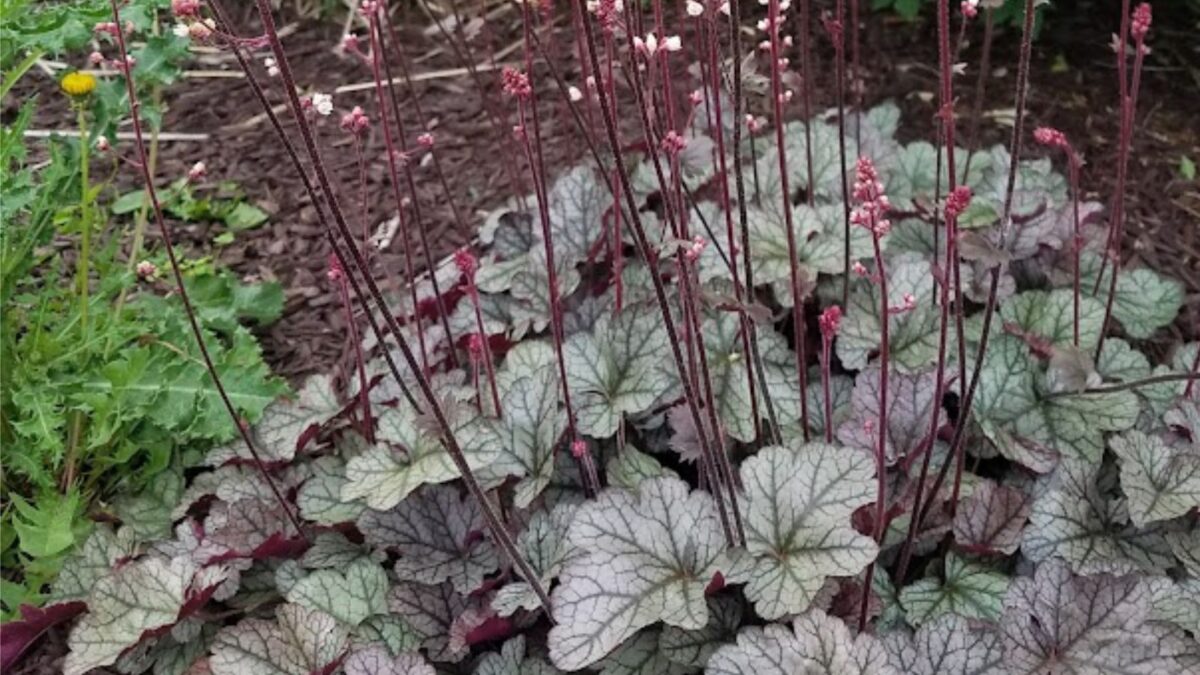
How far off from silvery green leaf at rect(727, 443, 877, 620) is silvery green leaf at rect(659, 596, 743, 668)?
0.11 m

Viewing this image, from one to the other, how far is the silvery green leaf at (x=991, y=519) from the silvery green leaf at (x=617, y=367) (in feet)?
1.79

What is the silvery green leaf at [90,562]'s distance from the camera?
7.65ft

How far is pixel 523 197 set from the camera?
2.91m

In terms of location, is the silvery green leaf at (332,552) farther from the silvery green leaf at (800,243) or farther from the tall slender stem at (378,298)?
the silvery green leaf at (800,243)

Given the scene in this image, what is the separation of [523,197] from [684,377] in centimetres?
127

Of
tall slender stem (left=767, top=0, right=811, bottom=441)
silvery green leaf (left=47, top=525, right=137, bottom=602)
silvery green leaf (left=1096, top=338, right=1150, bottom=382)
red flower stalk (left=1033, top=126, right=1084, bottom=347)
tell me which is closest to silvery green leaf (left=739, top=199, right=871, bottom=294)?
tall slender stem (left=767, top=0, right=811, bottom=441)

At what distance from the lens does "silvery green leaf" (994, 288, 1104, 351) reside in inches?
97.7

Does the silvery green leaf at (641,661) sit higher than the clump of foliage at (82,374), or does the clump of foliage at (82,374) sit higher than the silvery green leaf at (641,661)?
the clump of foliage at (82,374)

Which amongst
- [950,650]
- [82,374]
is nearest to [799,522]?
[950,650]

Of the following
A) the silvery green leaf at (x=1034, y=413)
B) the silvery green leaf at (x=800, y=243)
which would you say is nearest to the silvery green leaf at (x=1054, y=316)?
the silvery green leaf at (x=1034, y=413)

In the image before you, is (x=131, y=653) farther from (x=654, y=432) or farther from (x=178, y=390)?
(x=654, y=432)

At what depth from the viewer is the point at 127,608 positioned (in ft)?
7.09

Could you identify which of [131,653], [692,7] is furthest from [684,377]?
[131,653]

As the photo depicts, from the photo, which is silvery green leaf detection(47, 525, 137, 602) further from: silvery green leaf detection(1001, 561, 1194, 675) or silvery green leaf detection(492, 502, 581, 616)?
silvery green leaf detection(1001, 561, 1194, 675)
